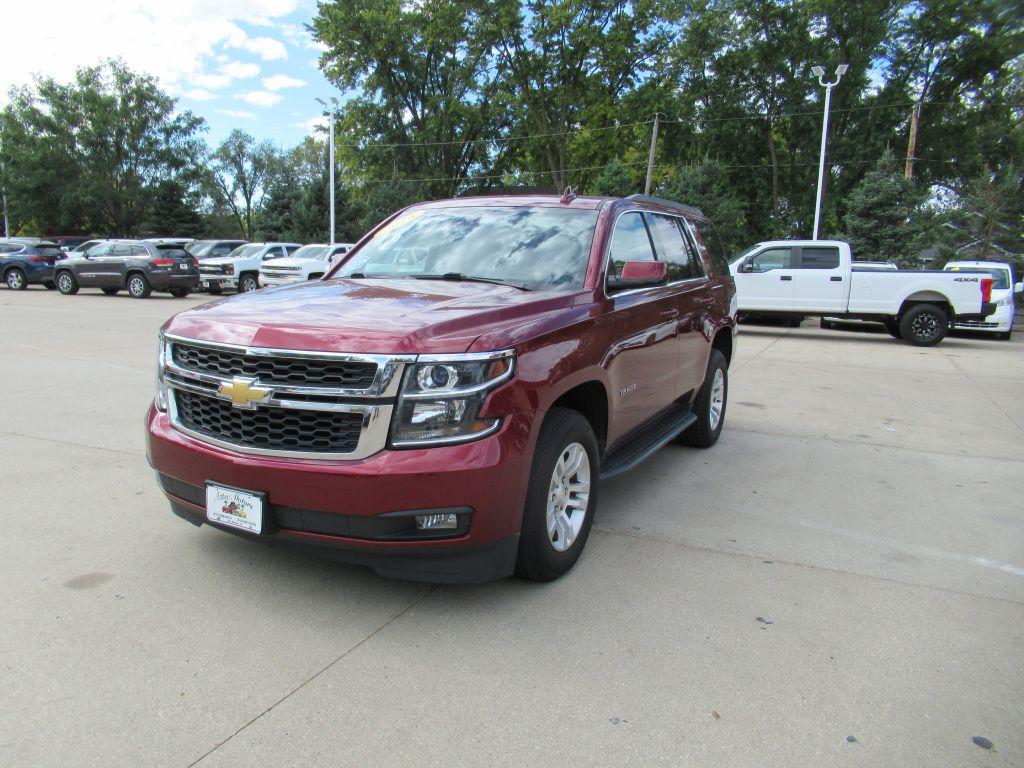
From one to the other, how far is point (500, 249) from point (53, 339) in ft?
34.4

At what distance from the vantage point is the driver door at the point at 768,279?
16.0 m

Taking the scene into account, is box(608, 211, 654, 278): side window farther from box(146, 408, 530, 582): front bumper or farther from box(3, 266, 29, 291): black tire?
box(3, 266, 29, 291): black tire

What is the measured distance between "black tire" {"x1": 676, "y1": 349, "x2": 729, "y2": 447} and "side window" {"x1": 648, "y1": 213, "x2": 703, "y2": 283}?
2.61 feet

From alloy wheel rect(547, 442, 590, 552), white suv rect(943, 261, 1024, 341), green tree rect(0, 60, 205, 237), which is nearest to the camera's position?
alloy wheel rect(547, 442, 590, 552)

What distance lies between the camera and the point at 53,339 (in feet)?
38.8

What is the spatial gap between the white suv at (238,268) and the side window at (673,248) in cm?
1976

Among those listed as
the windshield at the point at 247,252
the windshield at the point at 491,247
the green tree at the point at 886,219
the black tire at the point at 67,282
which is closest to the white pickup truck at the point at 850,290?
the windshield at the point at 491,247

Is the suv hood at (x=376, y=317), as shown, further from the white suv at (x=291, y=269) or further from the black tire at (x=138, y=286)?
the black tire at (x=138, y=286)

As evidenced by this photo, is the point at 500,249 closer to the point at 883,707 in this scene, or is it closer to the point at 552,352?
the point at 552,352

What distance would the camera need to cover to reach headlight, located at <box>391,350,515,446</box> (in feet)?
9.57

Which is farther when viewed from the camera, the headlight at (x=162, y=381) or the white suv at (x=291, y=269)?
the white suv at (x=291, y=269)

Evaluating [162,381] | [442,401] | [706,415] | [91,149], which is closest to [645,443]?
[706,415]

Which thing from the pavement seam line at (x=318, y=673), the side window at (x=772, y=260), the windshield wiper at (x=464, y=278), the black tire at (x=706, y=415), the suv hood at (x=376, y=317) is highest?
the side window at (x=772, y=260)

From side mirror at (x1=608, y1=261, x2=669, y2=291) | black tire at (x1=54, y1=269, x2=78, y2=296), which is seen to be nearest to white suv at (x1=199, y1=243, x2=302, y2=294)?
black tire at (x1=54, y1=269, x2=78, y2=296)
